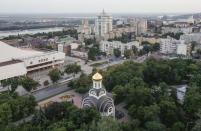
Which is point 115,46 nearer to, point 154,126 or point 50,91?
point 50,91

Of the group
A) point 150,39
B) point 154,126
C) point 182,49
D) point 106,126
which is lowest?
point 154,126

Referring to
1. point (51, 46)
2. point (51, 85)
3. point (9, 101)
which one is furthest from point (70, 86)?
point (51, 46)

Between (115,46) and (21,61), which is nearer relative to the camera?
(21,61)

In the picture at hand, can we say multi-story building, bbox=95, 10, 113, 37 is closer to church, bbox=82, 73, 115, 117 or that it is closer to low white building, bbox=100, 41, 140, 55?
low white building, bbox=100, 41, 140, 55

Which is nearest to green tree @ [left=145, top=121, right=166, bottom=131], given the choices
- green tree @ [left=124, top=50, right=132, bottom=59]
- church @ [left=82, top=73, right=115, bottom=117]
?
church @ [left=82, top=73, right=115, bottom=117]

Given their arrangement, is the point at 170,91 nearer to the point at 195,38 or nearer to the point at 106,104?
the point at 106,104

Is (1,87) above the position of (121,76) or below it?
below

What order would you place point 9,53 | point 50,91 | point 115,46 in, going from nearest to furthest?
point 50,91 → point 9,53 → point 115,46

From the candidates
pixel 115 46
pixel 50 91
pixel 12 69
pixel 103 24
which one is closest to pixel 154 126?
pixel 50 91

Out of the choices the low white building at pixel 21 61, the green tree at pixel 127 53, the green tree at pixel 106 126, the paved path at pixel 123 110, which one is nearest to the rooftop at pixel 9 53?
the low white building at pixel 21 61
